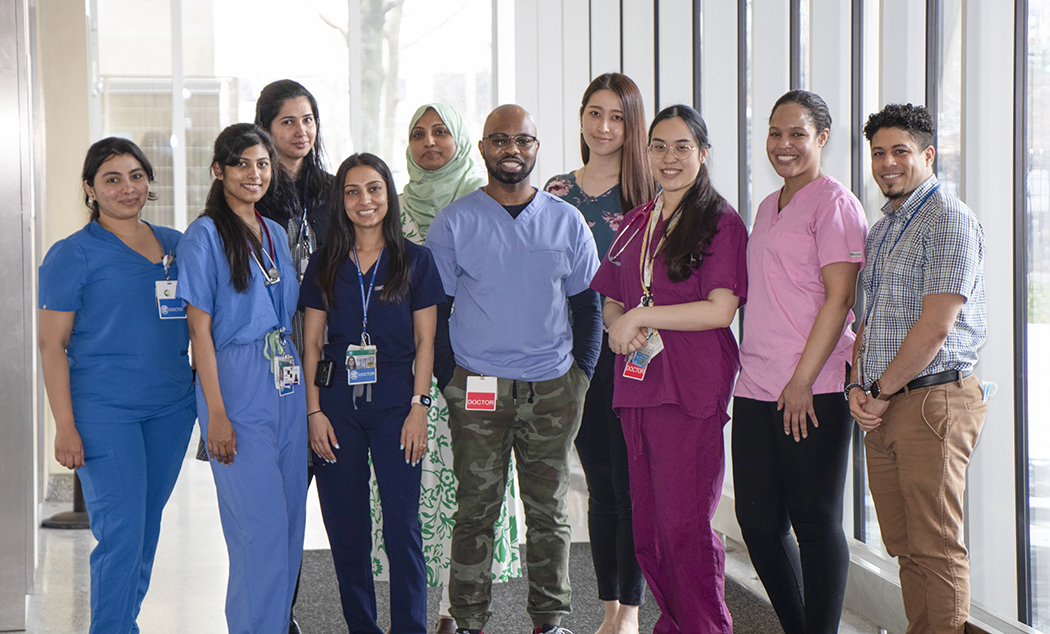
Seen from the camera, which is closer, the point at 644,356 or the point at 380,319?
the point at 644,356

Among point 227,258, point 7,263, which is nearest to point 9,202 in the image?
point 7,263

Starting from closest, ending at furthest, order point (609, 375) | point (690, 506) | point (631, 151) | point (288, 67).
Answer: point (690, 506) → point (609, 375) → point (631, 151) → point (288, 67)

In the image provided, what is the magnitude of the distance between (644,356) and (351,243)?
0.98m

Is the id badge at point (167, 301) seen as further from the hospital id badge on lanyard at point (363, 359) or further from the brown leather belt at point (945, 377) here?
the brown leather belt at point (945, 377)

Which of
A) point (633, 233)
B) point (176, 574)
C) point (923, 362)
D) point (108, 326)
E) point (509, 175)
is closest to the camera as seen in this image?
point (923, 362)

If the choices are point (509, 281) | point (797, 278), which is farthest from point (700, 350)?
point (509, 281)

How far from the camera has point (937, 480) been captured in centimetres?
218

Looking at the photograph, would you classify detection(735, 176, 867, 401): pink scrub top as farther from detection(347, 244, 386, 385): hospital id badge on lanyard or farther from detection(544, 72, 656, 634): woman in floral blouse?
detection(347, 244, 386, 385): hospital id badge on lanyard

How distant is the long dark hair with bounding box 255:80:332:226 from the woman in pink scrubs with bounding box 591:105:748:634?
118 centimetres

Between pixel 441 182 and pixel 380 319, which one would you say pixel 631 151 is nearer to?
pixel 441 182

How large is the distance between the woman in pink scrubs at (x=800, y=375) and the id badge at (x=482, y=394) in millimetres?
739

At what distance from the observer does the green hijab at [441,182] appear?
3.14 m

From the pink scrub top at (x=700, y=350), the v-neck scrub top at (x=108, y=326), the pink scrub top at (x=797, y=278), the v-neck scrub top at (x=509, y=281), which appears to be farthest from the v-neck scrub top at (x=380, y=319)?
the pink scrub top at (x=797, y=278)

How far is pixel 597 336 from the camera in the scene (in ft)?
9.29
